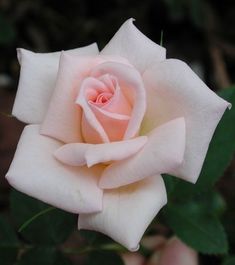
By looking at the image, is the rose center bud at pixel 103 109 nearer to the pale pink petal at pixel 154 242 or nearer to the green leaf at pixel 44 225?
the green leaf at pixel 44 225

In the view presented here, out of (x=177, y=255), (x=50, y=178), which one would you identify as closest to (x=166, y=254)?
(x=177, y=255)

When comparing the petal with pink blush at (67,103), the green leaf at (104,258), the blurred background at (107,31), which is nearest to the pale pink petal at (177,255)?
the green leaf at (104,258)

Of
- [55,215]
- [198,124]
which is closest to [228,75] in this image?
[55,215]

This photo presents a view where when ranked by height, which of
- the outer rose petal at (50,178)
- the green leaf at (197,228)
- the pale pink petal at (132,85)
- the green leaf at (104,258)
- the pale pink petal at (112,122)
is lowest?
the green leaf at (104,258)

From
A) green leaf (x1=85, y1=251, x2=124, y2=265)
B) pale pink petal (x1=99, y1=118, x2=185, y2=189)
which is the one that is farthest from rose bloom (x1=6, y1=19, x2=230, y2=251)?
green leaf (x1=85, y1=251, x2=124, y2=265)

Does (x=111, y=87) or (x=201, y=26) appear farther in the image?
(x=201, y=26)

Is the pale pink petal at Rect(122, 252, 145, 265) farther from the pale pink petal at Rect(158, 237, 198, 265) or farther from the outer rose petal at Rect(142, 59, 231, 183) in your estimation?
the outer rose petal at Rect(142, 59, 231, 183)

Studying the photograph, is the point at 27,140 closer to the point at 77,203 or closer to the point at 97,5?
the point at 77,203
